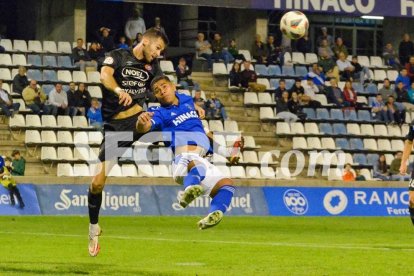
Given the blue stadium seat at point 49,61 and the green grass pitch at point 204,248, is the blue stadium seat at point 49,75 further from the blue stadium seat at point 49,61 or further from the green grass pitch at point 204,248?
the green grass pitch at point 204,248

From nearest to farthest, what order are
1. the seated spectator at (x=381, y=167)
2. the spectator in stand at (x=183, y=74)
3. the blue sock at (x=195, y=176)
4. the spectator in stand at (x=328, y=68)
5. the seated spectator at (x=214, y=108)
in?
the blue sock at (x=195, y=176)
the seated spectator at (x=214, y=108)
the seated spectator at (x=381, y=167)
the spectator in stand at (x=183, y=74)
the spectator in stand at (x=328, y=68)

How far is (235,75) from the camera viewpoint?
37.9 m

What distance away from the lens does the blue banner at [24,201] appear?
28.2 m

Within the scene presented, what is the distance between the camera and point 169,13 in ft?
142

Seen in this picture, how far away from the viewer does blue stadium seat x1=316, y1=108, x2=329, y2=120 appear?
38344 mm

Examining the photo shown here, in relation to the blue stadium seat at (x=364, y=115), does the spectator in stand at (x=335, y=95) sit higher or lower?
higher

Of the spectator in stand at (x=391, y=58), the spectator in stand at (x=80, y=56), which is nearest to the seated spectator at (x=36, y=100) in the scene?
the spectator in stand at (x=80, y=56)

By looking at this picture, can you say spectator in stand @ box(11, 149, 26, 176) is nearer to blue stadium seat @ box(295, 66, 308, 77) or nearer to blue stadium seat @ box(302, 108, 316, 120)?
blue stadium seat @ box(302, 108, 316, 120)

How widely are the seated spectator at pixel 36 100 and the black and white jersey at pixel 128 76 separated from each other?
18.3 meters

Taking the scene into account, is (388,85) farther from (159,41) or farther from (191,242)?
(159,41)

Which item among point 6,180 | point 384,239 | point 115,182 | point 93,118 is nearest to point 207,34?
point 93,118

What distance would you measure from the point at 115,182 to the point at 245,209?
358 centimetres

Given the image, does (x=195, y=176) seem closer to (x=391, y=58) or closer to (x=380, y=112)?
(x=380, y=112)

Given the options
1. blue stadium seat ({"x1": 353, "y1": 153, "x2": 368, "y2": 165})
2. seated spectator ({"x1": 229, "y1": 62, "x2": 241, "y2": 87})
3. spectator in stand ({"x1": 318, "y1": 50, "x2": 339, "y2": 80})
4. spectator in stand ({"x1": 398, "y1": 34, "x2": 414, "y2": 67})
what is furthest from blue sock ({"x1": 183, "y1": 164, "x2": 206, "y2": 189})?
spectator in stand ({"x1": 398, "y1": 34, "x2": 414, "y2": 67})
